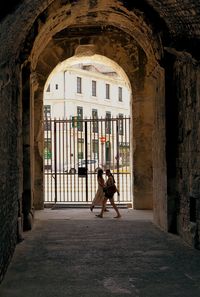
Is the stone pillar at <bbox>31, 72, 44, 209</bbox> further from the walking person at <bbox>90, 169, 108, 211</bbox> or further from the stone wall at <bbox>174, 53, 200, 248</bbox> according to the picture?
the stone wall at <bbox>174, 53, 200, 248</bbox>

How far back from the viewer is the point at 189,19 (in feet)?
25.6

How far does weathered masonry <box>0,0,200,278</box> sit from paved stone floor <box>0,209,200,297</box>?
1.13 ft

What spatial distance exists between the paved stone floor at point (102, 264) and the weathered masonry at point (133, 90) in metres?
0.35

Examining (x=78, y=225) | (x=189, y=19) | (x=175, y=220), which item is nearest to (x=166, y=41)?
(x=189, y=19)

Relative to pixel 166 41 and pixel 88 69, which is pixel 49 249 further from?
pixel 88 69

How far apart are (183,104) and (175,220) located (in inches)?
90.8

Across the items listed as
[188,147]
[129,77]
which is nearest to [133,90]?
[129,77]

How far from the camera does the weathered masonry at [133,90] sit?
287 inches

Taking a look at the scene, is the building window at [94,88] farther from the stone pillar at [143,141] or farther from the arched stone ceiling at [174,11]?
the arched stone ceiling at [174,11]

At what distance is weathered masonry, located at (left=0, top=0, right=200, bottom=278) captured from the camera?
7.28m

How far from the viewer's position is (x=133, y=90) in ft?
48.0

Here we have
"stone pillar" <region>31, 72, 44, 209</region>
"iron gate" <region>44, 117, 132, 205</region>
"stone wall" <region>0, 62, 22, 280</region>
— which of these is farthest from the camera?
"iron gate" <region>44, 117, 132, 205</region>

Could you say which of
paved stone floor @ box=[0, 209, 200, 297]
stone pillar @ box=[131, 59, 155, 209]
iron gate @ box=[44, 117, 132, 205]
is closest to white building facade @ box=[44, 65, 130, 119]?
iron gate @ box=[44, 117, 132, 205]

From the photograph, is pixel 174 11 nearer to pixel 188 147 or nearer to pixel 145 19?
pixel 145 19
